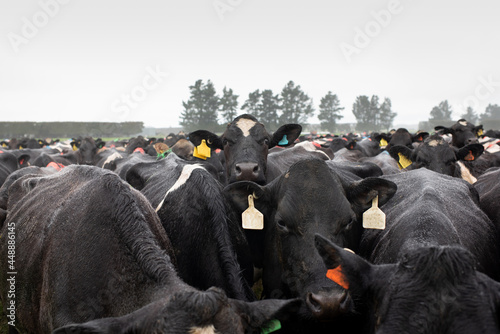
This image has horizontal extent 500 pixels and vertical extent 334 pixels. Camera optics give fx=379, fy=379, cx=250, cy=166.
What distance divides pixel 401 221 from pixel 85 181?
2721 millimetres

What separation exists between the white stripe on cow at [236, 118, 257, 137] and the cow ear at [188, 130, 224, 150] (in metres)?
0.58

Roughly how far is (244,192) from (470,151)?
574cm

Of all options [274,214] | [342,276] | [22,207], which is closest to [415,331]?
[342,276]

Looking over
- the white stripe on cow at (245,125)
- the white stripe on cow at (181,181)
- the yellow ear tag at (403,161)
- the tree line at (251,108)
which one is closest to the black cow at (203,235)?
the white stripe on cow at (181,181)

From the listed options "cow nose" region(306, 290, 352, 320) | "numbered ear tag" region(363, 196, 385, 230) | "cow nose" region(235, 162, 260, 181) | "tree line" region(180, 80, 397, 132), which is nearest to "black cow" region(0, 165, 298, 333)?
"cow nose" region(306, 290, 352, 320)

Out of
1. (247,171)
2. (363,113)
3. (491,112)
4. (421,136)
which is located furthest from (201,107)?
(491,112)

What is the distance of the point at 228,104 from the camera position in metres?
61.9

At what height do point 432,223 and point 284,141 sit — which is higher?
point 284,141

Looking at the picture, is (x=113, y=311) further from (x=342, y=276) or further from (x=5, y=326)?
(x=5, y=326)

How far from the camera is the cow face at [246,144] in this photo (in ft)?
16.3

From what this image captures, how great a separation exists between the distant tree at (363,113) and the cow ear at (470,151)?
268ft

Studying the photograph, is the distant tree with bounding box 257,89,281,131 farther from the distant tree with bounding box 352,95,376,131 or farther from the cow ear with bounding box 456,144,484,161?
the cow ear with bounding box 456,144,484,161

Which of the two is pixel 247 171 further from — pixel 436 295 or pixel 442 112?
pixel 442 112

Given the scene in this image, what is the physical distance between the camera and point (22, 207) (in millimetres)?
4129
